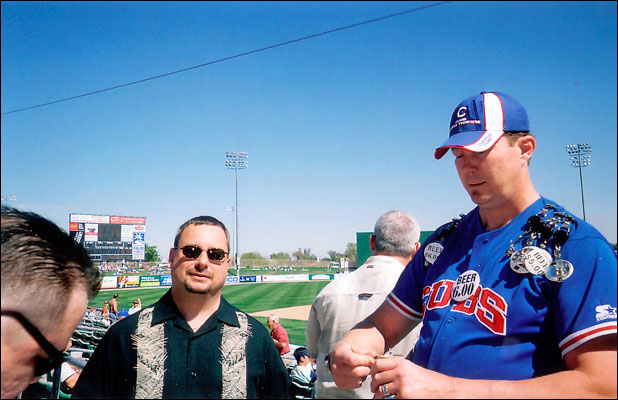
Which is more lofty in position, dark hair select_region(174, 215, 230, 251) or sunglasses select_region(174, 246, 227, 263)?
dark hair select_region(174, 215, 230, 251)

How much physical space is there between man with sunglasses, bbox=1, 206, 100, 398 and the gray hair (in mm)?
2467

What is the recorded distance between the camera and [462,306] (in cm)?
143

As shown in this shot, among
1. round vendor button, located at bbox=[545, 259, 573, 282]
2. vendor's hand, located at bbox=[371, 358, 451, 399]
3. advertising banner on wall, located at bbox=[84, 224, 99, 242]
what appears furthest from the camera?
advertising banner on wall, located at bbox=[84, 224, 99, 242]

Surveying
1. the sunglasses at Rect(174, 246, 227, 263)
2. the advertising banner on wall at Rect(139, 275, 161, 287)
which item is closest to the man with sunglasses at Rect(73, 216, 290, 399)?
the sunglasses at Rect(174, 246, 227, 263)

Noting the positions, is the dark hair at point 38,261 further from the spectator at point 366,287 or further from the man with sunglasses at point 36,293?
the spectator at point 366,287

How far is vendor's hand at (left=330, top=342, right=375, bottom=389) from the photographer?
1346 mm

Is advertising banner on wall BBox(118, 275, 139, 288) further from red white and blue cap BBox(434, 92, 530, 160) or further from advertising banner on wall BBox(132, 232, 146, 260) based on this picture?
red white and blue cap BBox(434, 92, 530, 160)

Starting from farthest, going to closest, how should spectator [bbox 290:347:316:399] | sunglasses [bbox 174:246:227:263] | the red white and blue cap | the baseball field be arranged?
the baseball field
spectator [bbox 290:347:316:399]
sunglasses [bbox 174:246:227:263]
the red white and blue cap

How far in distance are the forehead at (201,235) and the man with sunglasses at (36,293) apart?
5.36 feet

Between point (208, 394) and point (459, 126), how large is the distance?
176cm

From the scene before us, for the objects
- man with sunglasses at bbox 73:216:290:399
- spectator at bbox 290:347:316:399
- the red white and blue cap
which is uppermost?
the red white and blue cap

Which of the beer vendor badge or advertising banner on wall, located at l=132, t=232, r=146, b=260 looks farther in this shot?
advertising banner on wall, located at l=132, t=232, r=146, b=260

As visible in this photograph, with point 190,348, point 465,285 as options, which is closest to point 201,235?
point 190,348

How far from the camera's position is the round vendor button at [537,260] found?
1291 millimetres
